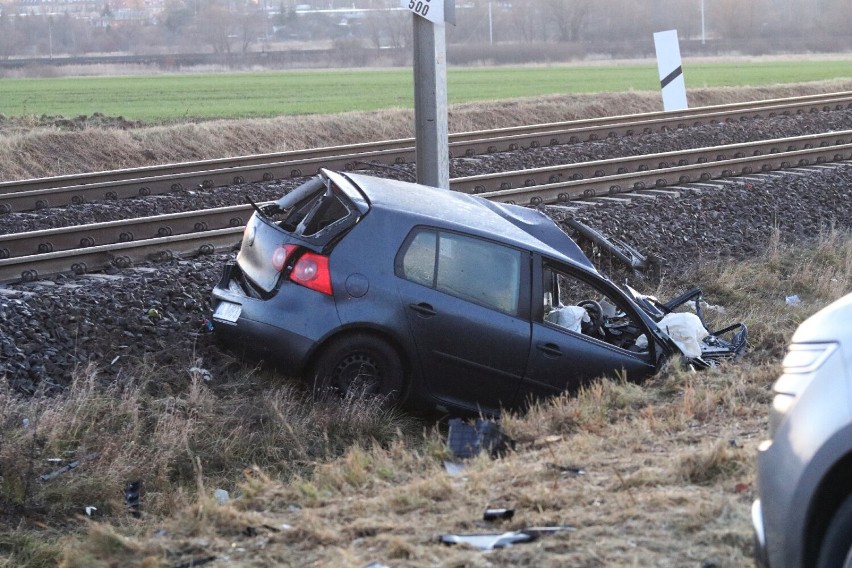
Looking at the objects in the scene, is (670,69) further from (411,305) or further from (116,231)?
(411,305)

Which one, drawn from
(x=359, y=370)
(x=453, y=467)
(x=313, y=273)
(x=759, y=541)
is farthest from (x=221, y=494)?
(x=759, y=541)

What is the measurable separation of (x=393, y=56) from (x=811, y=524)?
271 ft

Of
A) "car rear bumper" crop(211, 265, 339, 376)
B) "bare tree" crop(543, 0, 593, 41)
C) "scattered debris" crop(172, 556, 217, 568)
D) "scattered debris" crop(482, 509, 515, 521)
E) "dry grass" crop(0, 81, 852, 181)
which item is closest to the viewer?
"scattered debris" crop(172, 556, 217, 568)

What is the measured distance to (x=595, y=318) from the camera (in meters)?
8.41

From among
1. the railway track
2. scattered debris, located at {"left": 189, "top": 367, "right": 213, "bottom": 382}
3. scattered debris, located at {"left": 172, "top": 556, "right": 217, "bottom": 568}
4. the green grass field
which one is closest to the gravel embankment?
scattered debris, located at {"left": 189, "top": 367, "right": 213, "bottom": 382}

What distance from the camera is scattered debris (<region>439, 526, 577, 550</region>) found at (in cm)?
452

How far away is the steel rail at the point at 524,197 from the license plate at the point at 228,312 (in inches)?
96.0

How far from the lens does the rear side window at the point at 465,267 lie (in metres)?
7.47

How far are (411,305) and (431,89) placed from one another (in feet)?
14.3

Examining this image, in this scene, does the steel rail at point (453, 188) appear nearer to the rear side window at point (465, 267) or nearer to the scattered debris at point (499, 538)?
the rear side window at point (465, 267)

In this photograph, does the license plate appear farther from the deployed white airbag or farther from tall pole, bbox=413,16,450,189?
tall pole, bbox=413,16,450,189

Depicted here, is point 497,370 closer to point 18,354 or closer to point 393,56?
point 18,354

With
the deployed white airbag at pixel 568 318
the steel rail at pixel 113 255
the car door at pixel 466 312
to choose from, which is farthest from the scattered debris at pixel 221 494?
the steel rail at pixel 113 255

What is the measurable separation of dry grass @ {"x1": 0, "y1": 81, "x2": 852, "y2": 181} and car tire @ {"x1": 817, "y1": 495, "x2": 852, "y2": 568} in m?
17.1
